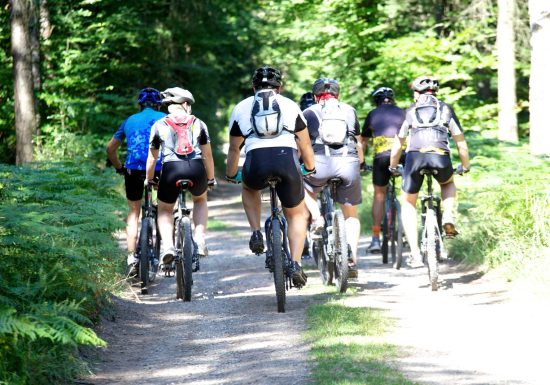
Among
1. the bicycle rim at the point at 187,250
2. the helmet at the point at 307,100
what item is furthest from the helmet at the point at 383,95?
the bicycle rim at the point at 187,250

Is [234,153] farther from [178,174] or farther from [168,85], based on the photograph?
[168,85]

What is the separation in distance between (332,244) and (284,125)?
1869 mm

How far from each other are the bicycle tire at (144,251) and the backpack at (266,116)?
2150 millimetres

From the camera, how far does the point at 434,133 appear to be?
34.8 ft

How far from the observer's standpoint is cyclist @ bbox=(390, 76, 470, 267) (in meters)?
10.6

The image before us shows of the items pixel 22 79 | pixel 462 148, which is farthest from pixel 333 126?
pixel 22 79

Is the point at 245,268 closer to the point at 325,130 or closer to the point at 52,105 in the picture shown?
the point at 325,130

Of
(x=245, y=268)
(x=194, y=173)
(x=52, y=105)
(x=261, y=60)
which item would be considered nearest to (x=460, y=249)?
(x=245, y=268)

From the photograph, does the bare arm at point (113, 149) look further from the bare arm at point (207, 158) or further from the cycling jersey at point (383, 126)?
the cycling jersey at point (383, 126)

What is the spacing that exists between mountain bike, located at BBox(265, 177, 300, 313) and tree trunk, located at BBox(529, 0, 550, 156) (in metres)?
5.01

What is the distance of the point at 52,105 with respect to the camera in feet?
79.2

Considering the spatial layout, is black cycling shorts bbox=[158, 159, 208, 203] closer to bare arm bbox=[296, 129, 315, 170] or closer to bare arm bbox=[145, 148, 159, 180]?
bare arm bbox=[145, 148, 159, 180]

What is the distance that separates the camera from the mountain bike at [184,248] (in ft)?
31.6

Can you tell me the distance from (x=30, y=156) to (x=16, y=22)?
257 cm
